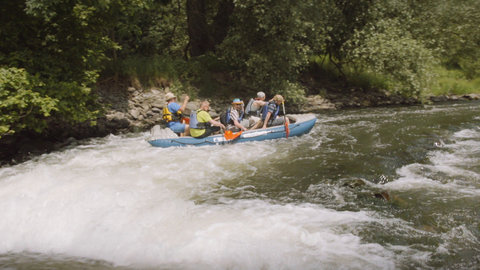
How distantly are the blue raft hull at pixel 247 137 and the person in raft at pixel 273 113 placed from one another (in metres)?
0.29

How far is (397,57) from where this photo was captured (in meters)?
14.0

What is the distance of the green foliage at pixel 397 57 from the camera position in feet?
45.6

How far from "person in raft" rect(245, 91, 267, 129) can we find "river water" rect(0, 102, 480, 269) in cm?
121

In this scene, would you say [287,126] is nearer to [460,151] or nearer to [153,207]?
[460,151]

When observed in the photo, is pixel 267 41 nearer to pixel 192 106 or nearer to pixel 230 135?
pixel 192 106

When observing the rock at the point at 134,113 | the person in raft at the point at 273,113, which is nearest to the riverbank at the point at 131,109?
the rock at the point at 134,113

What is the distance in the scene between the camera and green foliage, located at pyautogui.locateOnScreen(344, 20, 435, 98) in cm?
1391

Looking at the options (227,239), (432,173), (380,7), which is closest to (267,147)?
(432,173)

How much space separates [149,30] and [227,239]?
14.8 metres

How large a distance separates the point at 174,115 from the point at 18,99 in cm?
347

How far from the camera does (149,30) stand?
1711cm

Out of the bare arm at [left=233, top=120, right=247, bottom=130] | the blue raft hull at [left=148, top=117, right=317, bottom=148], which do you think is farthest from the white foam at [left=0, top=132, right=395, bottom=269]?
the bare arm at [left=233, top=120, right=247, bottom=130]

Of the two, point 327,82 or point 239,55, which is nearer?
point 239,55

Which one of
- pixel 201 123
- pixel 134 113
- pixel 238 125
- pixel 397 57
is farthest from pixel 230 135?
pixel 397 57
